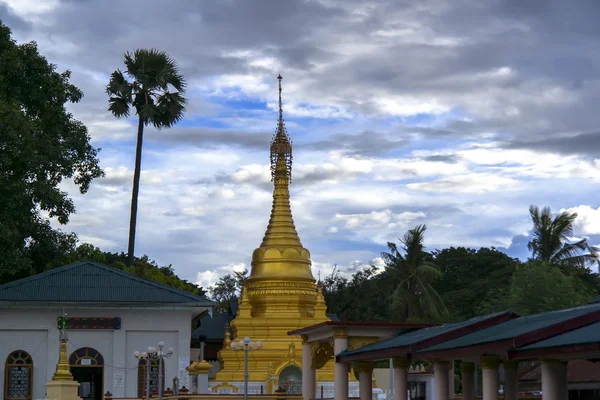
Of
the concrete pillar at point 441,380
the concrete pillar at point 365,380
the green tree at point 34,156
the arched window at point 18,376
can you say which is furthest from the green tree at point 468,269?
the concrete pillar at point 441,380

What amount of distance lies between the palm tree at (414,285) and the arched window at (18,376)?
27012 millimetres

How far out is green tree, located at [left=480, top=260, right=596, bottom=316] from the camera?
5366 centimetres

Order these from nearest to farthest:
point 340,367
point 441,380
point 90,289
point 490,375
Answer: point 490,375 < point 441,380 < point 340,367 < point 90,289

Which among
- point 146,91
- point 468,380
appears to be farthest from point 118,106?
point 468,380

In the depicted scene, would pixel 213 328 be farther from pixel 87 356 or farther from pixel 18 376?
pixel 18 376

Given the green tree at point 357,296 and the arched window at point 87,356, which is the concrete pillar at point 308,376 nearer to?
the arched window at point 87,356

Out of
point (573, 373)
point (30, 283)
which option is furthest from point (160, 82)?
point (573, 373)

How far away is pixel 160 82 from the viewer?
6200cm

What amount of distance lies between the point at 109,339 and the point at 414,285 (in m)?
26.8

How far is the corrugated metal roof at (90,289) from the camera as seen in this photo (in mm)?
44781

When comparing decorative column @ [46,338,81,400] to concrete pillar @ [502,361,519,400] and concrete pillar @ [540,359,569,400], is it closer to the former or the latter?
concrete pillar @ [502,361,519,400]

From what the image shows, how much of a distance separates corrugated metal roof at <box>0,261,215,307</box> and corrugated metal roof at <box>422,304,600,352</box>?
2238 centimetres

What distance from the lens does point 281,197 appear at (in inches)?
2271

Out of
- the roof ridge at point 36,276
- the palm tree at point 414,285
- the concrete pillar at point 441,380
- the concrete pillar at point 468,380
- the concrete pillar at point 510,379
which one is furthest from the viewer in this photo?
the palm tree at point 414,285
